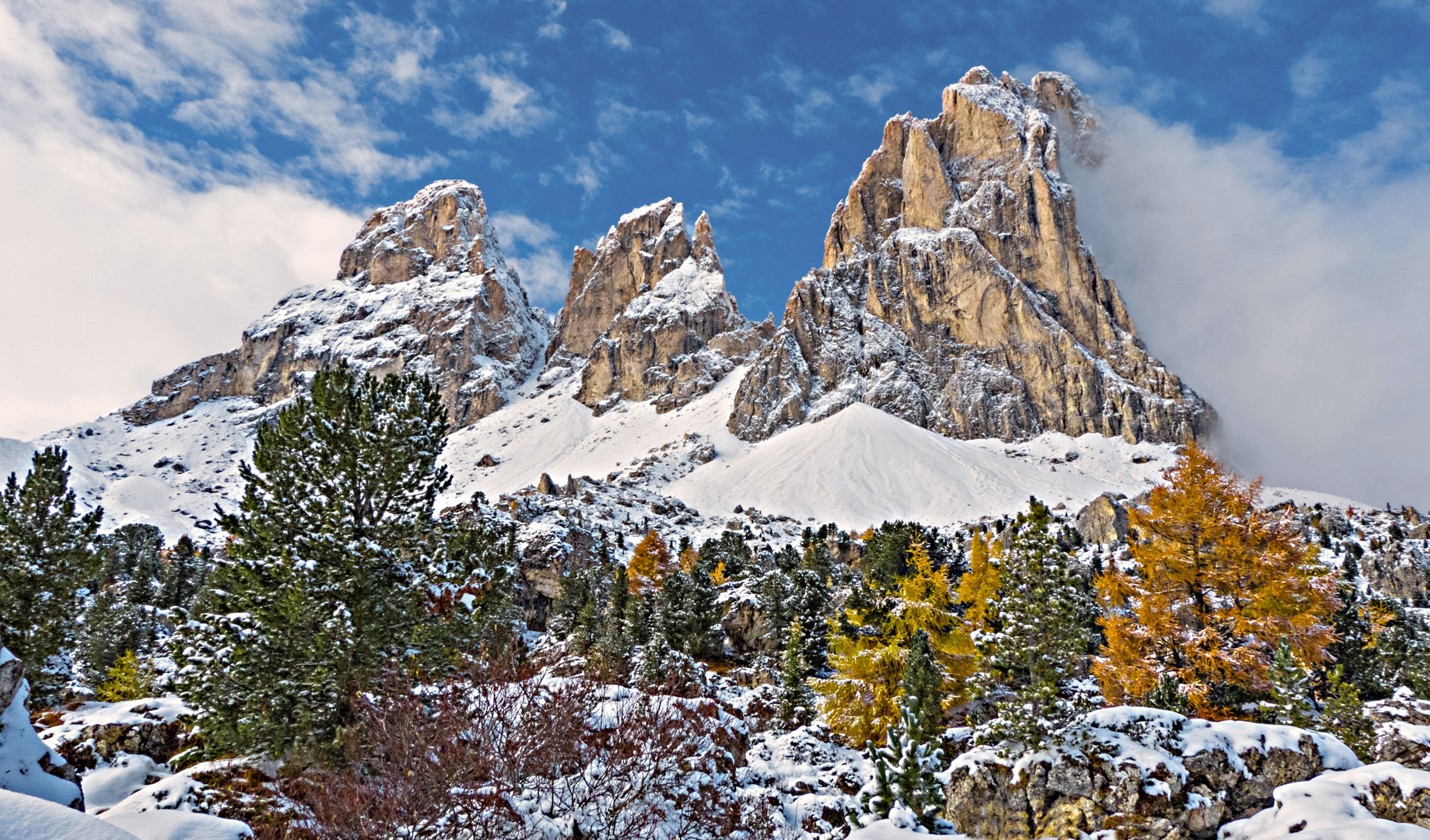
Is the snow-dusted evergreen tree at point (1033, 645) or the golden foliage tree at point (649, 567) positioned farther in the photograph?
the golden foliage tree at point (649, 567)

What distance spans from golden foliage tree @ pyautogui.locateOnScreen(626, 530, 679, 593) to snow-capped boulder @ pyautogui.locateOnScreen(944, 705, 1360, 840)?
36.8 meters

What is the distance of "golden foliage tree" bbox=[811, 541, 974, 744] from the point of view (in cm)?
2281

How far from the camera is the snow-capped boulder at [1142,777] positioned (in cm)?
1040

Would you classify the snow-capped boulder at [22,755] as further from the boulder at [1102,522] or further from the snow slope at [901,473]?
the snow slope at [901,473]

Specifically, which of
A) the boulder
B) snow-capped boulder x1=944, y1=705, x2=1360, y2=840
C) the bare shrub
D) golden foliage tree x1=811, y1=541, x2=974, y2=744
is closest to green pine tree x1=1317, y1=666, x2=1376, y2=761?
snow-capped boulder x1=944, y1=705, x2=1360, y2=840

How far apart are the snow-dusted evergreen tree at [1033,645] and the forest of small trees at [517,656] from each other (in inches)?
3.7

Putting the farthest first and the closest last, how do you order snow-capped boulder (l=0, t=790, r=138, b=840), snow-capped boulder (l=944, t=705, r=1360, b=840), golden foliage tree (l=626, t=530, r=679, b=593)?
golden foliage tree (l=626, t=530, r=679, b=593), snow-capped boulder (l=944, t=705, r=1360, b=840), snow-capped boulder (l=0, t=790, r=138, b=840)

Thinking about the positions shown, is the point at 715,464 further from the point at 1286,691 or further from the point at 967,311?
the point at 1286,691

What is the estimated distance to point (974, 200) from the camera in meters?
181

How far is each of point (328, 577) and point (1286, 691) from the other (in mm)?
22742

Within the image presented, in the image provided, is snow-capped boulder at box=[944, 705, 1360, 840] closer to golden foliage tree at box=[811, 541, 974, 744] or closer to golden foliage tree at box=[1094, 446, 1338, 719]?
golden foliage tree at box=[1094, 446, 1338, 719]

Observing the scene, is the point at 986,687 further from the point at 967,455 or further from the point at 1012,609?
the point at 967,455

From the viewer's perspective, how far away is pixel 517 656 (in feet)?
63.5

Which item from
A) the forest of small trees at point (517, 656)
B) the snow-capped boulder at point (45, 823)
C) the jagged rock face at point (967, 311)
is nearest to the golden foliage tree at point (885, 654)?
the forest of small trees at point (517, 656)
